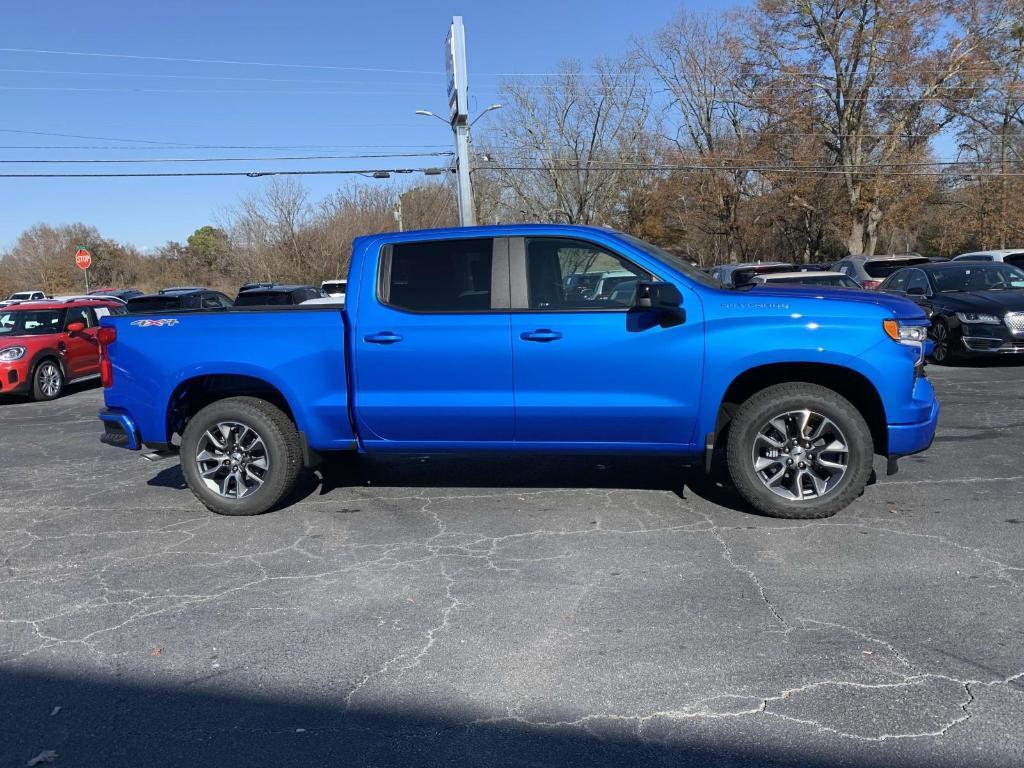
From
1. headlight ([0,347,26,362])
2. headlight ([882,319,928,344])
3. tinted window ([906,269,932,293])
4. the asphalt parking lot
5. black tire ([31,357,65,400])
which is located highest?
tinted window ([906,269,932,293])

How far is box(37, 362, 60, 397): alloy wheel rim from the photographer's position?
13094 millimetres

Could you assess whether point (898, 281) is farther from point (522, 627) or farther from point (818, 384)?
point (522, 627)

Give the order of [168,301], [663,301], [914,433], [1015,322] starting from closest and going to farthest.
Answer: [663,301] < [914,433] < [1015,322] < [168,301]

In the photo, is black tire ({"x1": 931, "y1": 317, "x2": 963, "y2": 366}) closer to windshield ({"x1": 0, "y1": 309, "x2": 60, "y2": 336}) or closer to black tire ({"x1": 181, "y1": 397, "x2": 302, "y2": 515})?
black tire ({"x1": 181, "y1": 397, "x2": 302, "y2": 515})

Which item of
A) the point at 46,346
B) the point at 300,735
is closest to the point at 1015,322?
the point at 300,735

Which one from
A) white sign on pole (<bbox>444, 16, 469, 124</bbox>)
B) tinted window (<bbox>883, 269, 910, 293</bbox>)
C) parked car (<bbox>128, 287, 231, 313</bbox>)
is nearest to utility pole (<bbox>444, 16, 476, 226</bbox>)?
white sign on pole (<bbox>444, 16, 469, 124</bbox>)

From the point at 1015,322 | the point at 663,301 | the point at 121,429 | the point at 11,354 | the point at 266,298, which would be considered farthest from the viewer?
the point at 266,298

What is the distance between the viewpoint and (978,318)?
38.6ft

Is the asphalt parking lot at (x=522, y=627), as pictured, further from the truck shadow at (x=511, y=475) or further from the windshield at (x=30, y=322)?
the windshield at (x=30, y=322)

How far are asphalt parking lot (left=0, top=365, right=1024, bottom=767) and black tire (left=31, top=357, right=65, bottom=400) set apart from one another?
7.60 metres

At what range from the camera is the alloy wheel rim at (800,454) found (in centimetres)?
518

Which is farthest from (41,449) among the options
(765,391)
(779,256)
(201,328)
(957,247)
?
(779,256)

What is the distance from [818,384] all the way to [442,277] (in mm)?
2620

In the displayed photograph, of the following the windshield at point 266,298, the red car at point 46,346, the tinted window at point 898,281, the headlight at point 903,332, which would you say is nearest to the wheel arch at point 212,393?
the headlight at point 903,332
